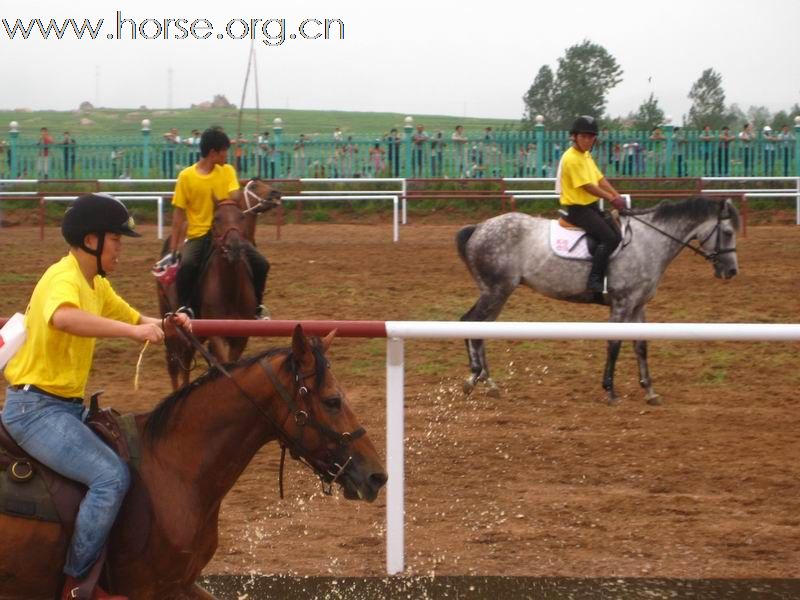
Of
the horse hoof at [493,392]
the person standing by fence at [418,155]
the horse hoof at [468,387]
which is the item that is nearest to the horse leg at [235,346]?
the horse hoof at [468,387]

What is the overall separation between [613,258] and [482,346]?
1.42m

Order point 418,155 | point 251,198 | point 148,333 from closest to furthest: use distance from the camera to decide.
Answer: point 148,333 → point 251,198 → point 418,155

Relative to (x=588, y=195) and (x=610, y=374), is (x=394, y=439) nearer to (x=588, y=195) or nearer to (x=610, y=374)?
(x=610, y=374)

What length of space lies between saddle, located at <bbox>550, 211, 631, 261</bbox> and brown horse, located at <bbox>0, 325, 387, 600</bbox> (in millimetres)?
6484

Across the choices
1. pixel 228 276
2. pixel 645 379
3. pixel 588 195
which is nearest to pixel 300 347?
pixel 228 276

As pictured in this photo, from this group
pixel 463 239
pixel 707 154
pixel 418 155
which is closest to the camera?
pixel 463 239

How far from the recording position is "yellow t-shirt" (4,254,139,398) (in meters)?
4.36

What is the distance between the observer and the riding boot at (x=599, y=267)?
1070 cm

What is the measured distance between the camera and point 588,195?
1077cm

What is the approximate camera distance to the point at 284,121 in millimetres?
75000

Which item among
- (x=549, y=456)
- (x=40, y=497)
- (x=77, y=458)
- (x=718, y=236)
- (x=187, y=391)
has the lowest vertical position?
(x=549, y=456)

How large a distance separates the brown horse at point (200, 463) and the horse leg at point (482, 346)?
18.5 ft

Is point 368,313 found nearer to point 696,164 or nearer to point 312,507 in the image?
point 312,507

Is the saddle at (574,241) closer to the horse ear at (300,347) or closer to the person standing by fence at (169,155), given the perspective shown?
the horse ear at (300,347)
